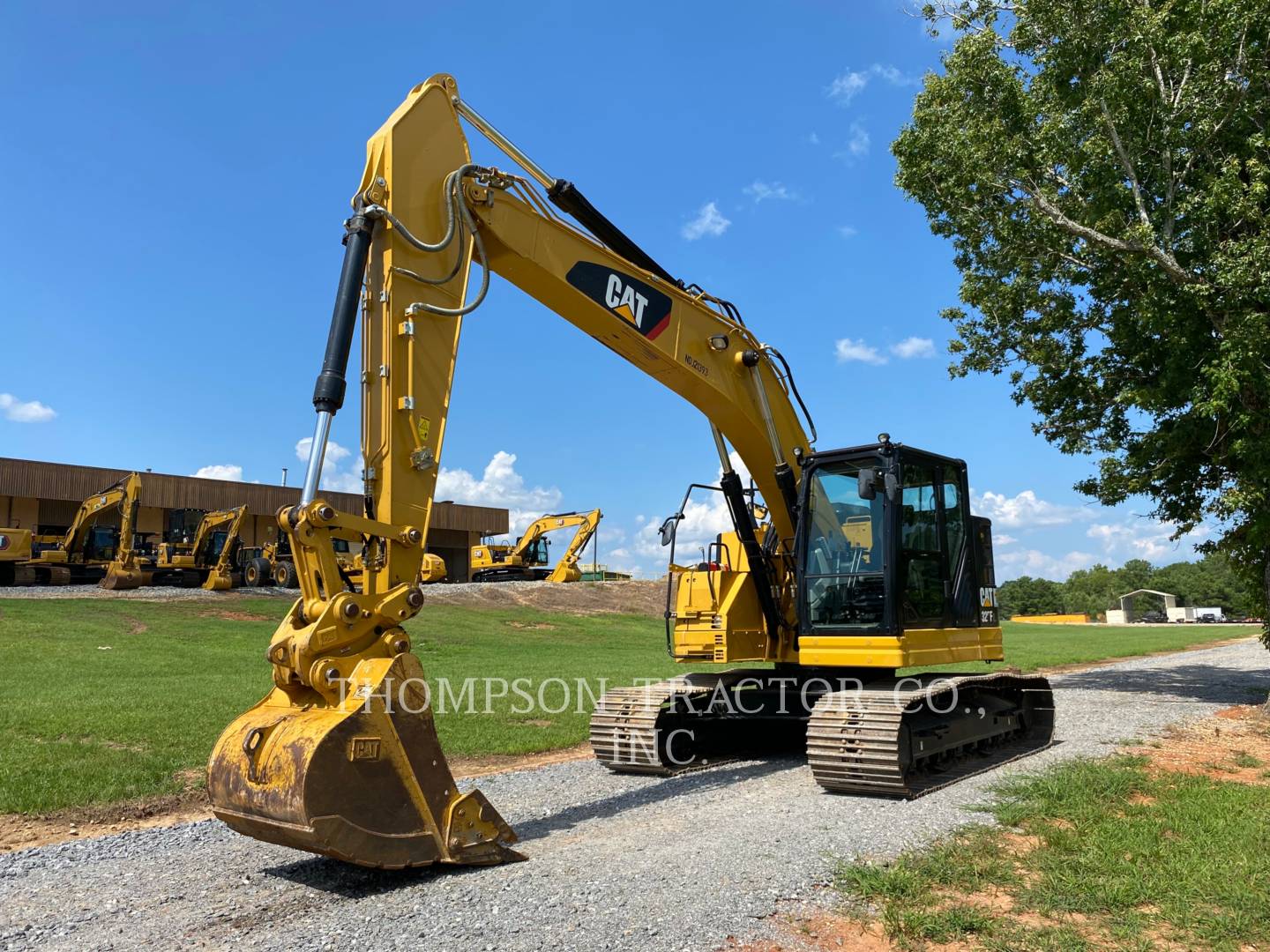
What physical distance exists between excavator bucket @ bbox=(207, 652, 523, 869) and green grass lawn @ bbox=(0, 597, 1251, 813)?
381cm

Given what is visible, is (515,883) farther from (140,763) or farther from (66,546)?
(66,546)

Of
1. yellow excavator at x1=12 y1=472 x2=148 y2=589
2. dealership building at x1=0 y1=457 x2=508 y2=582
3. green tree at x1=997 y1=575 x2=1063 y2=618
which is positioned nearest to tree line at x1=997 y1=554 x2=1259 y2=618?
green tree at x1=997 y1=575 x2=1063 y2=618

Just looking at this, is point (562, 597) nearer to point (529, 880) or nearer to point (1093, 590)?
point (529, 880)

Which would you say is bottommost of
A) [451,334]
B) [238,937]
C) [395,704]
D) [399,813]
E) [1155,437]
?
[238,937]

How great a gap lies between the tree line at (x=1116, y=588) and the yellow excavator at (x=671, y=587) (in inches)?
4026

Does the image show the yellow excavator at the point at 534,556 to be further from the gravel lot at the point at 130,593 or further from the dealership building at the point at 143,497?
the gravel lot at the point at 130,593

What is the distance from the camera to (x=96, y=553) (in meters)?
40.1

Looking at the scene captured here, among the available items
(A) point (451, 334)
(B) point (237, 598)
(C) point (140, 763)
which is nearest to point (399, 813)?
(A) point (451, 334)

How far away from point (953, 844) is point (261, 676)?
14.8m

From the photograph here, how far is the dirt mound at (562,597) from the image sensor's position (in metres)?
40.3

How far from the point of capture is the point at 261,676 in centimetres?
1791

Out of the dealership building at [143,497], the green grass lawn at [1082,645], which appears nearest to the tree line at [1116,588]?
the green grass lawn at [1082,645]

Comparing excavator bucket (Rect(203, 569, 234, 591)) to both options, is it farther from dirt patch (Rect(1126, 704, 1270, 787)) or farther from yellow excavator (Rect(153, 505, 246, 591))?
dirt patch (Rect(1126, 704, 1270, 787))

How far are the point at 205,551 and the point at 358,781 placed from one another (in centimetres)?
3842
